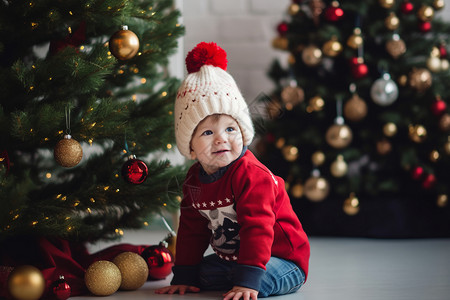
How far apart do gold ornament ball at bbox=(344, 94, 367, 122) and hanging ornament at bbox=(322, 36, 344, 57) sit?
7.7 inches

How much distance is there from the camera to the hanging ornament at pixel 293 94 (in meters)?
2.32

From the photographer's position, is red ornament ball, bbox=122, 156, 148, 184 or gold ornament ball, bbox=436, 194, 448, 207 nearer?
red ornament ball, bbox=122, 156, 148, 184

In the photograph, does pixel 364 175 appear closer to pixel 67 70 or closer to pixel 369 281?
A: pixel 369 281

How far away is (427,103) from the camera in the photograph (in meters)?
2.22

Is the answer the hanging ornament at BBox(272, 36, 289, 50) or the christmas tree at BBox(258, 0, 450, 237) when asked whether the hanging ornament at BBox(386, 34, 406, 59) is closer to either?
the christmas tree at BBox(258, 0, 450, 237)

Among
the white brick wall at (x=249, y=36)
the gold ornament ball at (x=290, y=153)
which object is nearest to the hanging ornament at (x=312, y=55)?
the gold ornament ball at (x=290, y=153)

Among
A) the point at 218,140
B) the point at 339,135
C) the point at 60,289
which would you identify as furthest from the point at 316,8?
the point at 60,289

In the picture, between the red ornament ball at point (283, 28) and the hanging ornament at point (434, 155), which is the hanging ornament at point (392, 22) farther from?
the hanging ornament at point (434, 155)

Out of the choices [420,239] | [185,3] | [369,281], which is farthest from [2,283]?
[185,3]

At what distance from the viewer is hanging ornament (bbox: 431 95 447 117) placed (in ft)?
7.11

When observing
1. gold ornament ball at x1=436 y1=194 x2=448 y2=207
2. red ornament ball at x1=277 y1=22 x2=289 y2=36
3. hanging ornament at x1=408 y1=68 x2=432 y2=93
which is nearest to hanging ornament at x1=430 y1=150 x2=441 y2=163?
gold ornament ball at x1=436 y1=194 x2=448 y2=207

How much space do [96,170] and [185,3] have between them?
153 cm

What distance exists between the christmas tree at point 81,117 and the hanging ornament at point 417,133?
1067 millimetres

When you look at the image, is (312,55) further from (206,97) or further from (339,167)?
(206,97)
